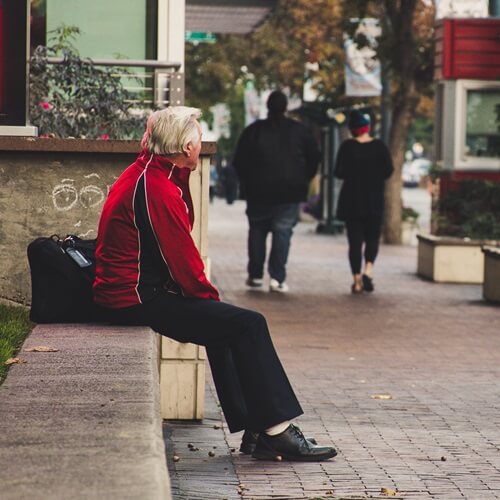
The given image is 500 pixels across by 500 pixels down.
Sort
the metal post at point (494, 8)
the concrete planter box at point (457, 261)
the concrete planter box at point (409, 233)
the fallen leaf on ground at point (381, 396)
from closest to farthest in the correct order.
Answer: the fallen leaf on ground at point (381, 396) → the concrete planter box at point (457, 261) → the metal post at point (494, 8) → the concrete planter box at point (409, 233)

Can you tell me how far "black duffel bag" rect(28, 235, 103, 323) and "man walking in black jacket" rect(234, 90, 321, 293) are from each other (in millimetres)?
8322

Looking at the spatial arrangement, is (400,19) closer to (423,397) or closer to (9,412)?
(423,397)

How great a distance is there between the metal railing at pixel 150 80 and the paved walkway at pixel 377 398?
1857mm

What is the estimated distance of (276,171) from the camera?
15211mm

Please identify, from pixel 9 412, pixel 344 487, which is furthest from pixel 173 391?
pixel 9 412

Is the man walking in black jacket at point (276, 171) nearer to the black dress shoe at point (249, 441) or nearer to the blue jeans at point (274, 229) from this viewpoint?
the blue jeans at point (274, 229)

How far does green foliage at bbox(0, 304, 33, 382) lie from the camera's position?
6262mm

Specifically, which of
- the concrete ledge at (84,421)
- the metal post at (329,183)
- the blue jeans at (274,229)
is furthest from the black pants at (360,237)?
the metal post at (329,183)

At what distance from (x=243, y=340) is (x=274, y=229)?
8958 mm

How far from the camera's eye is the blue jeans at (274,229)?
15.3 metres

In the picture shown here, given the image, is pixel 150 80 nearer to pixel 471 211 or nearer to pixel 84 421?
pixel 84 421

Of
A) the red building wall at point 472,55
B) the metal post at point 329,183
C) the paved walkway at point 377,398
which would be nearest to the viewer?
the paved walkway at point 377,398

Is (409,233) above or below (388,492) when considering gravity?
below

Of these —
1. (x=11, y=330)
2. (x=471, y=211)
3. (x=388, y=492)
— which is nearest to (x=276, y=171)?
(x=471, y=211)
